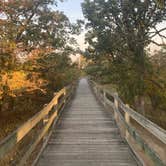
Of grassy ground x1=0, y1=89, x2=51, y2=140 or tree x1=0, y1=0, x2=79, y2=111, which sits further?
grassy ground x1=0, y1=89, x2=51, y2=140

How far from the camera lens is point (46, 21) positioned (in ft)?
76.7

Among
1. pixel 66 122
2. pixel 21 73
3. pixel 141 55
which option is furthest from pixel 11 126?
pixel 141 55

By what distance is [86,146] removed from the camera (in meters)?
8.26

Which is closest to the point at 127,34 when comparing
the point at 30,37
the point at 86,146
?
the point at 30,37

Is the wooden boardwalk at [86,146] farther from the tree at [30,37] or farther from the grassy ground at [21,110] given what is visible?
the grassy ground at [21,110]

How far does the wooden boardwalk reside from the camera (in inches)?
271

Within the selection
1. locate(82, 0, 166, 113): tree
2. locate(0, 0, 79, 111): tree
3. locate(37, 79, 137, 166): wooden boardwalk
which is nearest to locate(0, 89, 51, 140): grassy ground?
locate(0, 0, 79, 111): tree

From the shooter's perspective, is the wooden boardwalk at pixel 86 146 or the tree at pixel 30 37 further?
the tree at pixel 30 37

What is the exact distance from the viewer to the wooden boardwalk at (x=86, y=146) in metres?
6.89

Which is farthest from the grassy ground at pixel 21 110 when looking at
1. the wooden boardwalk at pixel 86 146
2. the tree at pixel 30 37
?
the wooden boardwalk at pixel 86 146

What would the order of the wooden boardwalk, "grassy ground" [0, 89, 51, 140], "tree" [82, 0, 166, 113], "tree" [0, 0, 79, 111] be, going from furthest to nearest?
"tree" [82, 0, 166, 113] < "grassy ground" [0, 89, 51, 140] < "tree" [0, 0, 79, 111] < the wooden boardwalk

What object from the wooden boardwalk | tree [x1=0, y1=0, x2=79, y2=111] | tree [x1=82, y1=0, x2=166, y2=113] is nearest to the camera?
the wooden boardwalk

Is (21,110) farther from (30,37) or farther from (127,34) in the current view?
(127,34)

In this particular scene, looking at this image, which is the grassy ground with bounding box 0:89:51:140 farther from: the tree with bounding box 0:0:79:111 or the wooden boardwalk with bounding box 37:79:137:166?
the wooden boardwalk with bounding box 37:79:137:166
